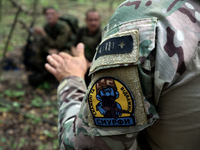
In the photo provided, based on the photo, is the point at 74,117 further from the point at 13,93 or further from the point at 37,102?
the point at 13,93

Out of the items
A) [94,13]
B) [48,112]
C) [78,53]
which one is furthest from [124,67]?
[94,13]

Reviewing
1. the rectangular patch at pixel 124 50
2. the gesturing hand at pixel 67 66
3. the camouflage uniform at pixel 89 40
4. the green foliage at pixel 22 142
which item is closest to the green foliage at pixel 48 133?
the green foliage at pixel 22 142

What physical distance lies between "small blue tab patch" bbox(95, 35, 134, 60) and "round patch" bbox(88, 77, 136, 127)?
8 centimetres

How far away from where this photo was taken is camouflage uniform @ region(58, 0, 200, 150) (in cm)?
47

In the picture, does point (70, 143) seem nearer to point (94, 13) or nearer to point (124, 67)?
point (124, 67)

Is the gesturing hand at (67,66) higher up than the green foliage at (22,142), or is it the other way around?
the gesturing hand at (67,66)

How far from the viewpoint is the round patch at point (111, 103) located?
49cm

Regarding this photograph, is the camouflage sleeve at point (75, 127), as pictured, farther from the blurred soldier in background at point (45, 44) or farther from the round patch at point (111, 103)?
the blurred soldier in background at point (45, 44)

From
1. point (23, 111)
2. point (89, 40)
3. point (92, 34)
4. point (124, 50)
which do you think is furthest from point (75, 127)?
point (92, 34)

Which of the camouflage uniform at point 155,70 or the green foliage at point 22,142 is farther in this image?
the green foliage at point 22,142

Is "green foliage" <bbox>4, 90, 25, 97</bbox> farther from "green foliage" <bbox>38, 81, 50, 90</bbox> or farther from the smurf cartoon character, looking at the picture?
the smurf cartoon character

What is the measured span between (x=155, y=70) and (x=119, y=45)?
0.12 meters

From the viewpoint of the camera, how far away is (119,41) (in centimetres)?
50

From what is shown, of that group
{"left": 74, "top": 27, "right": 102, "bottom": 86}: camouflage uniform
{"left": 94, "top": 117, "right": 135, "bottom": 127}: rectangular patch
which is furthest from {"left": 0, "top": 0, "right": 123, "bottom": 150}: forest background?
{"left": 94, "top": 117, "right": 135, "bottom": 127}: rectangular patch
